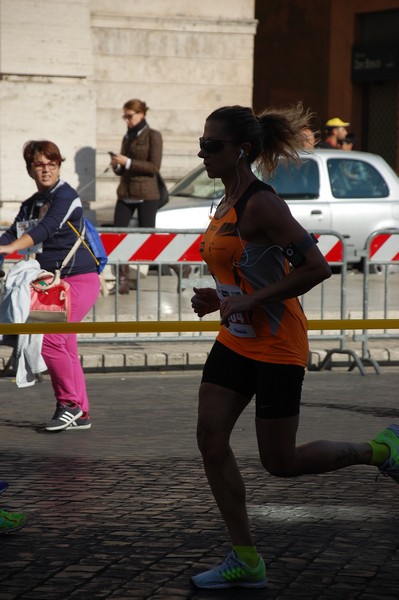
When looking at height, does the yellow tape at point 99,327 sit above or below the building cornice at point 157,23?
below

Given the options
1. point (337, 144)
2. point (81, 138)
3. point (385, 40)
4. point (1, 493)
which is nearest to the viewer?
point (1, 493)

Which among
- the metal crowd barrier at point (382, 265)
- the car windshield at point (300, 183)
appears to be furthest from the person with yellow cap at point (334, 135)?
the metal crowd barrier at point (382, 265)

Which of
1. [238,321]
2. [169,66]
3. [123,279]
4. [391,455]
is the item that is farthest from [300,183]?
[238,321]

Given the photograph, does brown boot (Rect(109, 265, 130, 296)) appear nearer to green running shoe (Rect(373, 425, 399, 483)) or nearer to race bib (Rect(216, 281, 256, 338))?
green running shoe (Rect(373, 425, 399, 483))

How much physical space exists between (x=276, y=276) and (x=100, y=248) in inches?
161

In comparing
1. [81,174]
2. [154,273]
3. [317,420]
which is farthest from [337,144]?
[317,420]

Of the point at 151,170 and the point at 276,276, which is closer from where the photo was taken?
the point at 276,276

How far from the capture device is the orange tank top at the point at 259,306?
5402mm

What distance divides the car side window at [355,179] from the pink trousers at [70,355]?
9.19 m

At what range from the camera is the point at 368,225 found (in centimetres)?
1827

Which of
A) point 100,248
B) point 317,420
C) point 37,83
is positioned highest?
point 37,83

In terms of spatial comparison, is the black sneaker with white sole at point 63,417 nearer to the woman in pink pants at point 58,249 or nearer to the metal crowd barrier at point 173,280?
the woman in pink pants at point 58,249

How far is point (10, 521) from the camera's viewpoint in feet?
20.6

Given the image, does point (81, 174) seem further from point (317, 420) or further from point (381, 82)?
point (381, 82)
